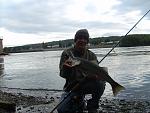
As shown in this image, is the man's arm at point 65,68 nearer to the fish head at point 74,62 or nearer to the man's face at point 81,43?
the fish head at point 74,62

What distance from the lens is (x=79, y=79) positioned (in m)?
8.09

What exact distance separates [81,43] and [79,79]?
886 mm

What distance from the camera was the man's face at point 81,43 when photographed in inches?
316

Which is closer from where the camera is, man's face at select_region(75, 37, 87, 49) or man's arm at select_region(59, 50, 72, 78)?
man's arm at select_region(59, 50, 72, 78)

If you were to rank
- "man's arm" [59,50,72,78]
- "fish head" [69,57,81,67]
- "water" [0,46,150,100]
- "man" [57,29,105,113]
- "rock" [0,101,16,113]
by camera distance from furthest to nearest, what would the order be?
1. "water" [0,46,150,100]
2. "rock" [0,101,16,113]
3. "man" [57,29,105,113]
4. "man's arm" [59,50,72,78]
5. "fish head" [69,57,81,67]

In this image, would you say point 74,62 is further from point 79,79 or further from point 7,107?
point 7,107

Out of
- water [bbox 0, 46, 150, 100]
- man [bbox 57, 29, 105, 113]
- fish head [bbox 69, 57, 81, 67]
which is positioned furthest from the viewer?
water [bbox 0, 46, 150, 100]

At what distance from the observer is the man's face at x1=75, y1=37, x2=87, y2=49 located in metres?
8.03

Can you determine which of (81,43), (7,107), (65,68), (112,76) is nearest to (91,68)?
(65,68)

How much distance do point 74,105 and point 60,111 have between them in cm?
39

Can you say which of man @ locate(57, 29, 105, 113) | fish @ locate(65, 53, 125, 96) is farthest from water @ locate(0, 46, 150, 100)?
fish @ locate(65, 53, 125, 96)

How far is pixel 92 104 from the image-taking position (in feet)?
27.4

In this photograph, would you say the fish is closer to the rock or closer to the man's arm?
the man's arm

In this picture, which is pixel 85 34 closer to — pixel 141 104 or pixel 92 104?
pixel 92 104
